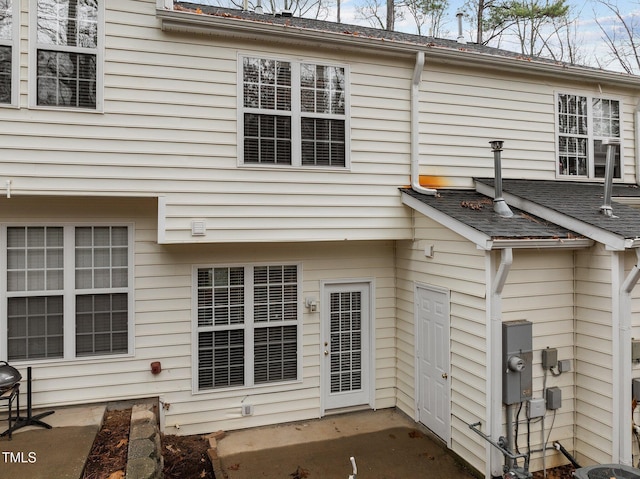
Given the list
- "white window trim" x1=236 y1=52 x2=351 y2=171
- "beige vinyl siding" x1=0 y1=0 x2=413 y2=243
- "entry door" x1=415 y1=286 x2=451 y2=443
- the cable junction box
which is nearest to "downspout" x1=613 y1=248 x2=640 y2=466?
the cable junction box

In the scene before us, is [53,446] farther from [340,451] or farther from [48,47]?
[48,47]

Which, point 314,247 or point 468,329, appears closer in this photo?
point 468,329

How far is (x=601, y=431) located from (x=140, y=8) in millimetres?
7128

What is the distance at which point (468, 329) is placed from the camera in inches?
195

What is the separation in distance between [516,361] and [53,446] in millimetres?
4886

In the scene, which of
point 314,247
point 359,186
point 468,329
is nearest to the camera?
point 468,329

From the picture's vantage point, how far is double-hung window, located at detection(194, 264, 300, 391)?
230 inches

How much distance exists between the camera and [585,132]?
23.3ft

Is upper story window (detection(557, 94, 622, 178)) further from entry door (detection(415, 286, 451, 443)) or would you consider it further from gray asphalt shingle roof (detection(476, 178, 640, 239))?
entry door (detection(415, 286, 451, 443))

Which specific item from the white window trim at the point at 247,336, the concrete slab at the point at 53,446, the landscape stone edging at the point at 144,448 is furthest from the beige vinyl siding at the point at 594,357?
the concrete slab at the point at 53,446

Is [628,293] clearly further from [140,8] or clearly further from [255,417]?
[140,8]

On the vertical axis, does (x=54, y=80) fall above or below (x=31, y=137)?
above

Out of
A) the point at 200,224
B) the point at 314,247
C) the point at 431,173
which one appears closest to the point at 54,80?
the point at 200,224

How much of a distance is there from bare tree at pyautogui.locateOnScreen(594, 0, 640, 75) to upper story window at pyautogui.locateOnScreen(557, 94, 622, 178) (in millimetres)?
9343
